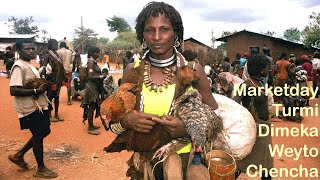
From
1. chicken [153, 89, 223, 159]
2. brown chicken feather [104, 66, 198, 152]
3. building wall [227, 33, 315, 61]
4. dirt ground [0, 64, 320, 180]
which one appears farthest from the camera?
building wall [227, 33, 315, 61]

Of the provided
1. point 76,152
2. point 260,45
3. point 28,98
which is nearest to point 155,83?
point 28,98

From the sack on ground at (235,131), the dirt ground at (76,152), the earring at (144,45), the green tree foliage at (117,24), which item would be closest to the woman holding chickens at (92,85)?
the dirt ground at (76,152)

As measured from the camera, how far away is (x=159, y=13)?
188 centimetres

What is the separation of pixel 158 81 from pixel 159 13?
16.0 inches

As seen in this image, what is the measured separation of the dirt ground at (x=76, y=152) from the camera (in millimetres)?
4598

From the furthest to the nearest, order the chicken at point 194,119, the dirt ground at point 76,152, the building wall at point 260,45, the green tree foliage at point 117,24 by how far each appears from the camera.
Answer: the green tree foliage at point 117,24 < the building wall at point 260,45 < the dirt ground at point 76,152 < the chicken at point 194,119

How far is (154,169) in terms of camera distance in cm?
196

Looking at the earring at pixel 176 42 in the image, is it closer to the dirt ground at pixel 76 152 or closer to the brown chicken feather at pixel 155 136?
the brown chicken feather at pixel 155 136

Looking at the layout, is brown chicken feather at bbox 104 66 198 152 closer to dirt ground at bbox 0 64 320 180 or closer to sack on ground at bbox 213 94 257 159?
sack on ground at bbox 213 94 257 159

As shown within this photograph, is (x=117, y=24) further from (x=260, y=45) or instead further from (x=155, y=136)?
(x=155, y=136)

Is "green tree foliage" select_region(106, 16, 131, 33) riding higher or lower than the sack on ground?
higher

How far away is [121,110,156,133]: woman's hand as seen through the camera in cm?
175

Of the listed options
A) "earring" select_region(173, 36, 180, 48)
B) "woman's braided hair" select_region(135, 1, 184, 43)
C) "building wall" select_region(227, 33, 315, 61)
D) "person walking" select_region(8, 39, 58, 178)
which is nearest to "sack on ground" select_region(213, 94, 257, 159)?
"earring" select_region(173, 36, 180, 48)

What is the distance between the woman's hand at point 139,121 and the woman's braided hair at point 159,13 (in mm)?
564
